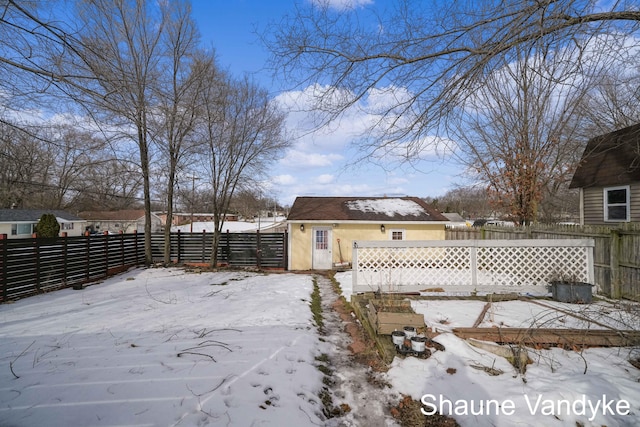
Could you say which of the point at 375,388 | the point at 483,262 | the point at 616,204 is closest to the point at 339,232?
the point at 483,262

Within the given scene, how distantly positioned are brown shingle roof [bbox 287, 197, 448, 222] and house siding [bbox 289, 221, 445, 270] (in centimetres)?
30

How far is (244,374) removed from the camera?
9.47 feet

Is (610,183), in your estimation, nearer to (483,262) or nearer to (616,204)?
(616,204)

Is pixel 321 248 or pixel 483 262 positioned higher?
pixel 483 262

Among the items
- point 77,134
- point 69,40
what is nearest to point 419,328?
point 69,40

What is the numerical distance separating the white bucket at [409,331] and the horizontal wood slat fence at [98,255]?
8601mm

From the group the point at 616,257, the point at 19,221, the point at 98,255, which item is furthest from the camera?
the point at 19,221

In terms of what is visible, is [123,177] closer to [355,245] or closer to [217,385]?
[355,245]

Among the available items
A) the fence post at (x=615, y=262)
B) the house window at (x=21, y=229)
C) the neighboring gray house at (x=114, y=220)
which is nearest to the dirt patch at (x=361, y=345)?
the fence post at (x=615, y=262)

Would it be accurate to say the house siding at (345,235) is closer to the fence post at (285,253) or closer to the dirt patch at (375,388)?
the fence post at (285,253)

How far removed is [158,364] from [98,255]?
27.9ft

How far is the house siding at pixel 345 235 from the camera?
13.1 m

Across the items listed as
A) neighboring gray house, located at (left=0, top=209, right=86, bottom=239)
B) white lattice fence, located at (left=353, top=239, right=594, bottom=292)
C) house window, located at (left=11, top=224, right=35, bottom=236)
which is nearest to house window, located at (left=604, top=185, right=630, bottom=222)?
white lattice fence, located at (left=353, top=239, right=594, bottom=292)

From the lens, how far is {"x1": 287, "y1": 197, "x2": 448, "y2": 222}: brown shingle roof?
1327cm
